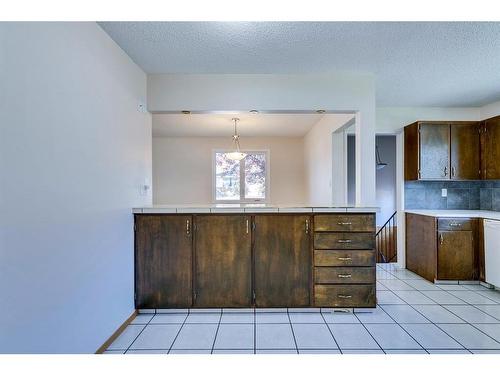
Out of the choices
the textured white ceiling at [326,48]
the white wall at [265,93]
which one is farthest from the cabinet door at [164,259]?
the textured white ceiling at [326,48]

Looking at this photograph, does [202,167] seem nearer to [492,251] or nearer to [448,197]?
[448,197]

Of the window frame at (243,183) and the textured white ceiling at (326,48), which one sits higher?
the textured white ceiling at (326,48)

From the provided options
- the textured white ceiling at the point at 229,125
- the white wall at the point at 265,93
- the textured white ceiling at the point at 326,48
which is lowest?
the white wall at the point at 265,93

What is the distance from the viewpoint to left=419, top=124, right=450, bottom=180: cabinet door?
3865 millimetres

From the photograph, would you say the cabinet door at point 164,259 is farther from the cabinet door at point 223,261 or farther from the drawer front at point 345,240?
the drawer front at point 345,240

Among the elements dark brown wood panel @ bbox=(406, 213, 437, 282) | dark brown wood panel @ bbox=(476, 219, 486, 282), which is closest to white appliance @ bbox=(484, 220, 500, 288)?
dark brown wood panel @ bbox=(476, 219, 486, 282)

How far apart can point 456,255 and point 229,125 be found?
12.9 ft

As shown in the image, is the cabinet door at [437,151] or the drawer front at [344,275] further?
the cabinet door at [437,151]

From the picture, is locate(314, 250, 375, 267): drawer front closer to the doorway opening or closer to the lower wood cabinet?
the lower wood cabinet

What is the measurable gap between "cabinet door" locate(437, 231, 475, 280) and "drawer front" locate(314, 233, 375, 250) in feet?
4.61

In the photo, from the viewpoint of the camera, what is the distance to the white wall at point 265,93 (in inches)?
117

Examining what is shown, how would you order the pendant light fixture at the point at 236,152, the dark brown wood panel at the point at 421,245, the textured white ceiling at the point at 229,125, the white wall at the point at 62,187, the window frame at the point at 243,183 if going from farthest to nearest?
the window frame at the point at 243,183 < the pendant light fixture at the point at 236,152 < the textured white ceiling at the point at 229,125 < the dark brown wood panel at the point at 421,245 < the white wall at the point at 62,187

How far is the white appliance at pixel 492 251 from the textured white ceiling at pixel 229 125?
2590 millimetres

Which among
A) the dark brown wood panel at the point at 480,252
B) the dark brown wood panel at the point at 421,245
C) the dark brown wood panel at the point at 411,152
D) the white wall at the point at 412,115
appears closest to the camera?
the dark brown wood panel at the point at 480,252
